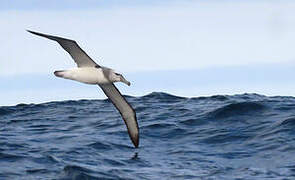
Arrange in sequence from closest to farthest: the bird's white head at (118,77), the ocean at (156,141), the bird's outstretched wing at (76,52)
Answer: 1. the bird's outstretched wing at (76,52)
2. the bird's white head at (118,77)
3. the ocean at (156,141)

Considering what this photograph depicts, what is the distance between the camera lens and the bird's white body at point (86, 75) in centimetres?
1906

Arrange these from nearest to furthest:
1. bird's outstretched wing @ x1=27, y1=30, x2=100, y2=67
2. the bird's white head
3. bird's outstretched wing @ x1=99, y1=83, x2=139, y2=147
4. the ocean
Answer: bird's outstretched wing @ x1=27, y1=30, x2=100, y2=67 < the bird's white head < the ocean < bird's outstretched wing @ x1=99, y1=83, x2=139, y2=147

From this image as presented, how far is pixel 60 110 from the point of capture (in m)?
30.5

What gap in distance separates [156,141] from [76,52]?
5678mm

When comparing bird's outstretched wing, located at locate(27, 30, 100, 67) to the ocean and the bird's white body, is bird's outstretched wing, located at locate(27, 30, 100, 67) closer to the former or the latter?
the bird's white body

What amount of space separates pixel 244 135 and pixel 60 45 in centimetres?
812

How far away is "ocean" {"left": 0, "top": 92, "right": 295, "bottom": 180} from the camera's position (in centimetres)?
1945

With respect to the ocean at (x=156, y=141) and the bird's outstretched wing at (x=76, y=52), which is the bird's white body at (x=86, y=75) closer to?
the bird's outstretched wing at (x=76, y=52)

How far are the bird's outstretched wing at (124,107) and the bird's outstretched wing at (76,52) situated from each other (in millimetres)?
1811

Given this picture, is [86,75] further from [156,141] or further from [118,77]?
[156,141]

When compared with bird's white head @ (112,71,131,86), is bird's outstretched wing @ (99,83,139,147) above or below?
below

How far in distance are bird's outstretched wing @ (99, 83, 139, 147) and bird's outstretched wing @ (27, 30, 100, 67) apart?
5.94 ft

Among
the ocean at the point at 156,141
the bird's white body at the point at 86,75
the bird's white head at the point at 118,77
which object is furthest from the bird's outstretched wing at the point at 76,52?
the ocean at the point at 156,141

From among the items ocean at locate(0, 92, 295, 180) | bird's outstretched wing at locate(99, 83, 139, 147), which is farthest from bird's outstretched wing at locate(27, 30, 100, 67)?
ocean at locate(0, 92, 295, 180)
